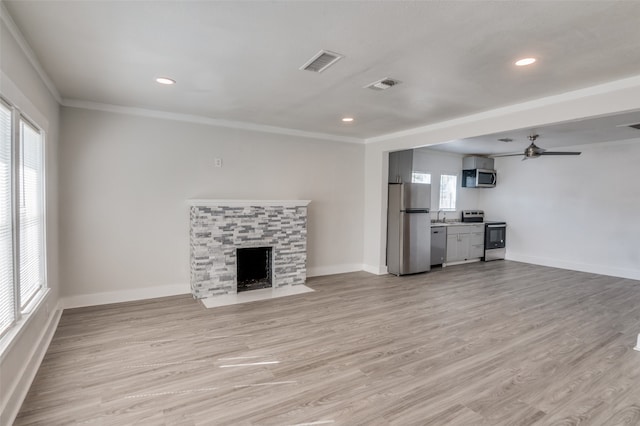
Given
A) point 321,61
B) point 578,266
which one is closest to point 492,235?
point 578,266

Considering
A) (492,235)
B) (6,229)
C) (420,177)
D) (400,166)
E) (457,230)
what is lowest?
(492,235)

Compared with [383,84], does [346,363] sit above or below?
below

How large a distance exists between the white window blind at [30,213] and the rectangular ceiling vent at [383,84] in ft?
9.87

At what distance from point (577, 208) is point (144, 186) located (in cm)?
808

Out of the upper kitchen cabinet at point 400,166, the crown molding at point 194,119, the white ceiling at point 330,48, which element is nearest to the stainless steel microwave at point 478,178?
the upper kitchen cabinet at point 400,166

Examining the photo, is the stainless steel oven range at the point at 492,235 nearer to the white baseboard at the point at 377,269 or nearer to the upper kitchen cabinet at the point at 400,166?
the upper kitchen cabinet at the point at 400,166

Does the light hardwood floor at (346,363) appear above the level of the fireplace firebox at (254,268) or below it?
below

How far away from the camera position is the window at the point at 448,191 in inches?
307

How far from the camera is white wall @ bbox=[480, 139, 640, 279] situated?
604cm

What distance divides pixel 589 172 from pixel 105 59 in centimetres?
821

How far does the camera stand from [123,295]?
432 cm

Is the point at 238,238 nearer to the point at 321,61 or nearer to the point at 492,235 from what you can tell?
the point at 321,61

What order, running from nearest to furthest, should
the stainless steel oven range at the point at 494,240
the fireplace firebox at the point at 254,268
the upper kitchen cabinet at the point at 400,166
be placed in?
the fireplace firebox at the point at 254,268, the upper kitchen cabinet at the point at 400,166, the stainless steel oven range at the point at 494,240

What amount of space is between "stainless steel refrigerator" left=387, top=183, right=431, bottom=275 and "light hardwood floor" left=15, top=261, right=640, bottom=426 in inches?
52.9
